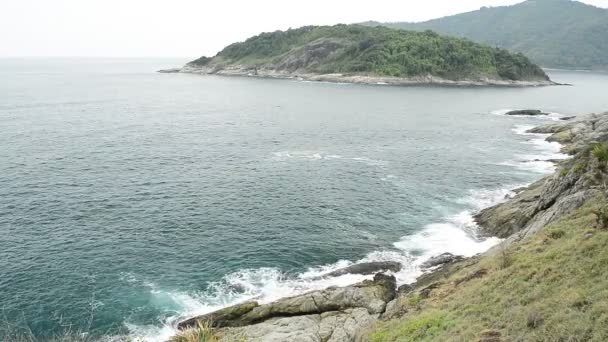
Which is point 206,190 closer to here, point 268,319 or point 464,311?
point 268,319

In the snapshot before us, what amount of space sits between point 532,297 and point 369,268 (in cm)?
2272

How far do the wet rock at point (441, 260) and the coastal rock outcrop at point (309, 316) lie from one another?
8231mm

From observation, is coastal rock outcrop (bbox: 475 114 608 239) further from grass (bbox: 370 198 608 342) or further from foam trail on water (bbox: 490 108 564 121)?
foam trail on water (bbox: 490 108 564 121)

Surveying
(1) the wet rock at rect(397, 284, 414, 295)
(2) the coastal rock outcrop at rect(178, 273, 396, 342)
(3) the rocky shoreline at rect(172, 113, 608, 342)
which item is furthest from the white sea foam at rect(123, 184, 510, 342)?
(2) the coastal rock outcrop at rect(178, 273, 396, 342)

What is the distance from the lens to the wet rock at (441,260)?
157 ft

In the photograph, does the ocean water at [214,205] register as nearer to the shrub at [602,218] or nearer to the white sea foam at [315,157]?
the white sea foam at [315,157]

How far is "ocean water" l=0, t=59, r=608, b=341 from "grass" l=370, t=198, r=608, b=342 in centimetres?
1340

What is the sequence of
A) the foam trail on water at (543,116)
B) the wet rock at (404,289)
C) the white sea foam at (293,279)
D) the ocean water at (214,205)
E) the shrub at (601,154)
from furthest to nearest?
the foam trail on water at (543,116) < the ocean water at (214,205) < the shrub at (601,154) < the wet rock at (404,289) < the white sea foam at (293,279)

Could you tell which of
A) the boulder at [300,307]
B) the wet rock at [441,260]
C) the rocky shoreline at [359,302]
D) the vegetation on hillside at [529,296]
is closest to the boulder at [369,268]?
the rocky shoreline at [359,302]

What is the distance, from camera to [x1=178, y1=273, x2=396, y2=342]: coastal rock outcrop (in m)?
33.2

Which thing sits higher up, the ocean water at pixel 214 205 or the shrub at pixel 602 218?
the shrub at pixel 602 218

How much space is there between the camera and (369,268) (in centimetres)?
4691

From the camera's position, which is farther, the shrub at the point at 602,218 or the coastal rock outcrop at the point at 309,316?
the coastal rock outcrop at the point at 309,316

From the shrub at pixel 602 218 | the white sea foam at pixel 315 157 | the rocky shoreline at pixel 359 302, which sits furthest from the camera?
the white sea foam at pixel 315 157
